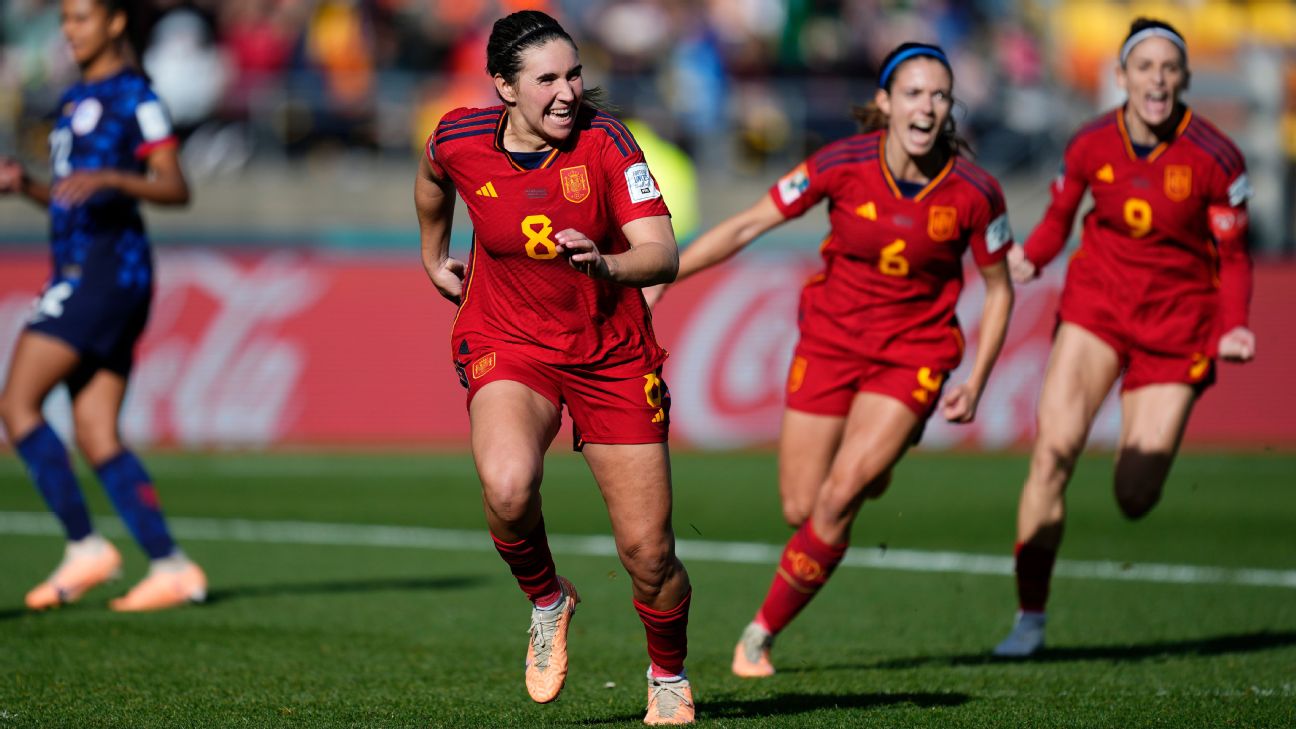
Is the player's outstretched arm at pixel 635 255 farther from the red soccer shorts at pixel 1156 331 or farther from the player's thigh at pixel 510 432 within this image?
the red soccer shorts at pixel 1156 331

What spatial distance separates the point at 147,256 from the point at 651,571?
4065 millimetres

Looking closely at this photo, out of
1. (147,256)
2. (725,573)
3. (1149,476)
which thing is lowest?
(725,573)

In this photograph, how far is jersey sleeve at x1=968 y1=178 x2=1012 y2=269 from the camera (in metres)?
7.14

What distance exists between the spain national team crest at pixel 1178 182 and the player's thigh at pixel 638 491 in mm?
3116

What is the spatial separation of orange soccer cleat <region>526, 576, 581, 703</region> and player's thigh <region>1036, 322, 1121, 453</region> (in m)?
2.85

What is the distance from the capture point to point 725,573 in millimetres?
10289

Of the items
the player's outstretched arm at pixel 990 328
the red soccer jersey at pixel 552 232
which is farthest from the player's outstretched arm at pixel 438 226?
the player's outstretched arm at pixel 990 328

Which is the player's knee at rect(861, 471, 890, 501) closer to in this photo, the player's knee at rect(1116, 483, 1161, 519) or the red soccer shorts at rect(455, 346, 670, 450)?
the player's knee at rect(1116, 483, 1161, 519)

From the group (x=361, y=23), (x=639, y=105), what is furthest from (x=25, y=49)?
(x=639, y=105)

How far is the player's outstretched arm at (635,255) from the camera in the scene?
499cm

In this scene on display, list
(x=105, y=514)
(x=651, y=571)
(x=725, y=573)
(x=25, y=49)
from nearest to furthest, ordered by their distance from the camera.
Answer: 1. (x=651, y=571)
2. (x=725, y=573)
3. (x=105, y=514)
4. (x=25, y=49)

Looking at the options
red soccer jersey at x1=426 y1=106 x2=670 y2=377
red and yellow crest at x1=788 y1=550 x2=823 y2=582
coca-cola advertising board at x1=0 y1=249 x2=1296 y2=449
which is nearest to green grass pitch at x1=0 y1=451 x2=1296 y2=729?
red and yellow crest at x1=788 y1=550 x2=823 y2=582

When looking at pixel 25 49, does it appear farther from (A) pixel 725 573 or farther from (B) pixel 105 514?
(A) pixel 725 573

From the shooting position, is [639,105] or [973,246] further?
[639,105]
